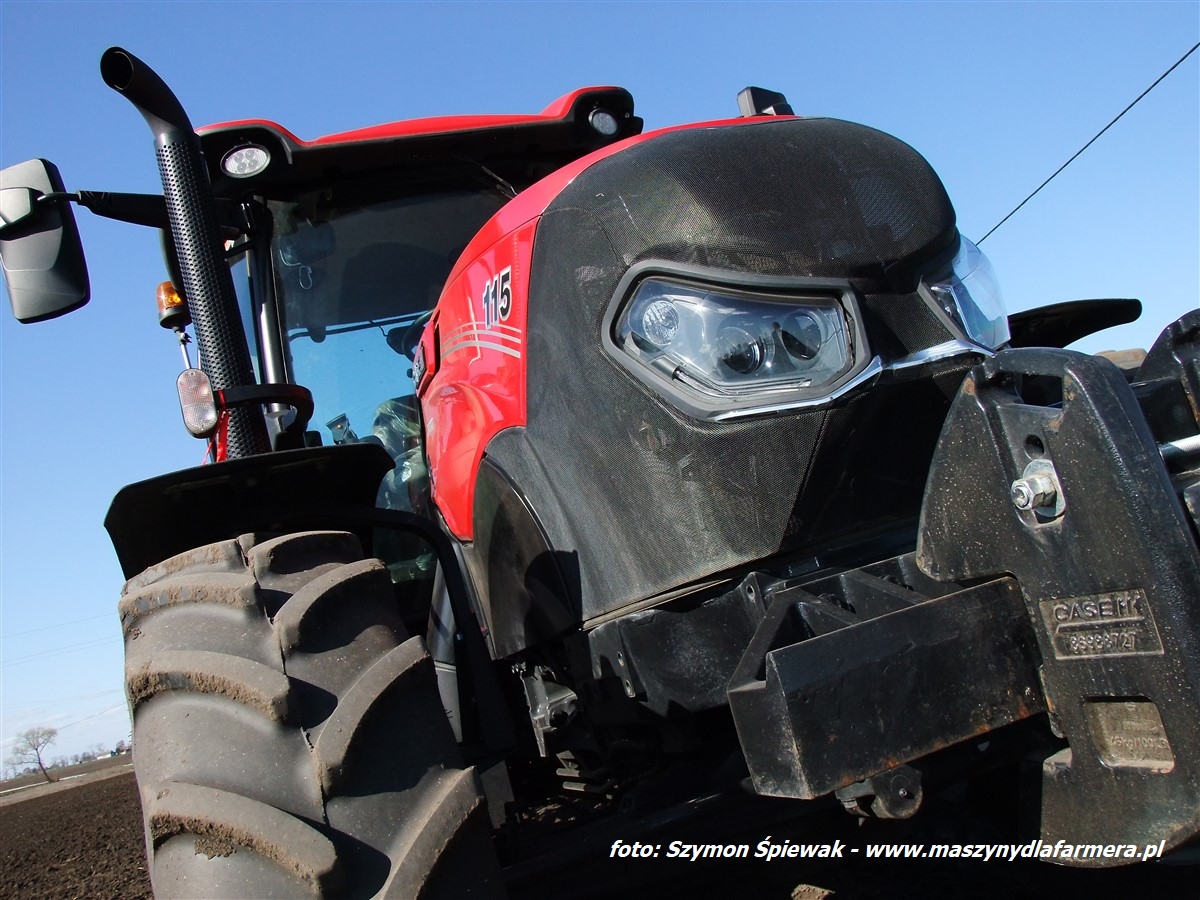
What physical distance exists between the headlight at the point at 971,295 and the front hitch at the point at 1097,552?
44 centimetres

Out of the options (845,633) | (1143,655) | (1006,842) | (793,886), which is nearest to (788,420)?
(845,633)

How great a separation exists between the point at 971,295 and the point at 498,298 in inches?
41.0

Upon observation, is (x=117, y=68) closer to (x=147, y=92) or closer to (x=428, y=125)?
(x=147, y=92)

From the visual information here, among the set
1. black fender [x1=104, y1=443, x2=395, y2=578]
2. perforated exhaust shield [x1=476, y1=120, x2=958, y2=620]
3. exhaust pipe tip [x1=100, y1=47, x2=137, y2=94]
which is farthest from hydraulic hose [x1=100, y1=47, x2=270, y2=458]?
perforated exhaust shield [x1=476, y1=120, x2=958, y2=620]

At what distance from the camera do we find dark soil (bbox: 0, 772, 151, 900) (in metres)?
7.09

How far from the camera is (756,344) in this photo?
201 cm

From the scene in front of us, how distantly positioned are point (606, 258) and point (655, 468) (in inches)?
17.1

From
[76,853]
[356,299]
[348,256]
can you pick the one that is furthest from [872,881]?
[76,853]

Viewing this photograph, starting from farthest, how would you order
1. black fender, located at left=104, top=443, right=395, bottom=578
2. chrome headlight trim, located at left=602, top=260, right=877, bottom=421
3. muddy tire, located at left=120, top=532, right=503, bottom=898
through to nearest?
black fender, located at left=104, top=443, right=395, bottom=578 < chrome headlight trim, located at left=602, top=260, right=877, bottom=421 < muddy tire, located at left=120, top=532, right=503, bottom=898

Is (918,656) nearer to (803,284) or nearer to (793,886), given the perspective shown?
(803,284)

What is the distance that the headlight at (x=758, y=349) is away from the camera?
1.98 metres

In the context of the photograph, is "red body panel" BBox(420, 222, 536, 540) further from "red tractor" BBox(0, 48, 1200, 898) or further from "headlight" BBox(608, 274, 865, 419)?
"headlight" BBox(608, 274, 865, 419)

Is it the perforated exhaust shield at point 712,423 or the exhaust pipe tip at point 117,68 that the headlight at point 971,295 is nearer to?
the perforated exhaust shield at point 712,423

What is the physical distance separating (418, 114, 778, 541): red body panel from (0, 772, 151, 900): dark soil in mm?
1799
